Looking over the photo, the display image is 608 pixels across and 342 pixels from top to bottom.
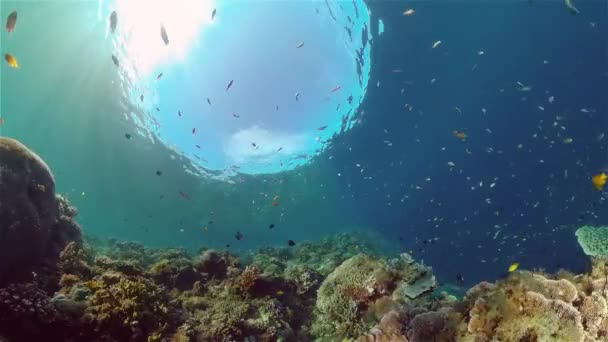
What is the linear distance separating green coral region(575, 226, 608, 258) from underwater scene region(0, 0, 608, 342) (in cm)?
8

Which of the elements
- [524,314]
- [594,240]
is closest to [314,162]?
[594,240]

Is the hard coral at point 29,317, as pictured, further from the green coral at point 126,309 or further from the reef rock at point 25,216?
the reef rock at point 25,216

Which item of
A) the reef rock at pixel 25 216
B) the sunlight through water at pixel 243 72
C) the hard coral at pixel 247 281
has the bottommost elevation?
the hard coral at pixel 247 281

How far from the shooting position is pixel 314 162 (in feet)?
151

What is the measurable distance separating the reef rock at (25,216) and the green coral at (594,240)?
17.1 meters

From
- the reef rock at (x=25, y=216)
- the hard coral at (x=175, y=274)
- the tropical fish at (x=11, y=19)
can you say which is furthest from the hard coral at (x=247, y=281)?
the tropical fish at (x=11, y=19)

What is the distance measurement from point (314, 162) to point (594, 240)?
34.8 meters

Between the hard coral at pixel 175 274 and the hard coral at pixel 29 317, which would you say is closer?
the hard coral at pixel 29 317

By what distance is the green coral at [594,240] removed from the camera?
1205 cm

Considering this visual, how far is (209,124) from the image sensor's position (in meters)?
45.5

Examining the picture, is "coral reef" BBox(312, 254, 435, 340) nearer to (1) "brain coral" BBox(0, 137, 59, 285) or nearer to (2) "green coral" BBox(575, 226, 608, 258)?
(2) "green coral" BBox(575, 226, 608, 258)

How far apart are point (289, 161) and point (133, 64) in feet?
78.0

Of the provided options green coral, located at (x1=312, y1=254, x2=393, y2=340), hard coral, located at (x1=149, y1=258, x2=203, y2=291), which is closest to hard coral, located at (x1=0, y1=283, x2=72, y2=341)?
hard coral, located at (x1=149, y1=258, x2=203, y2=291)

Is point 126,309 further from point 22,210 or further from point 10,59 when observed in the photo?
point 10,59
